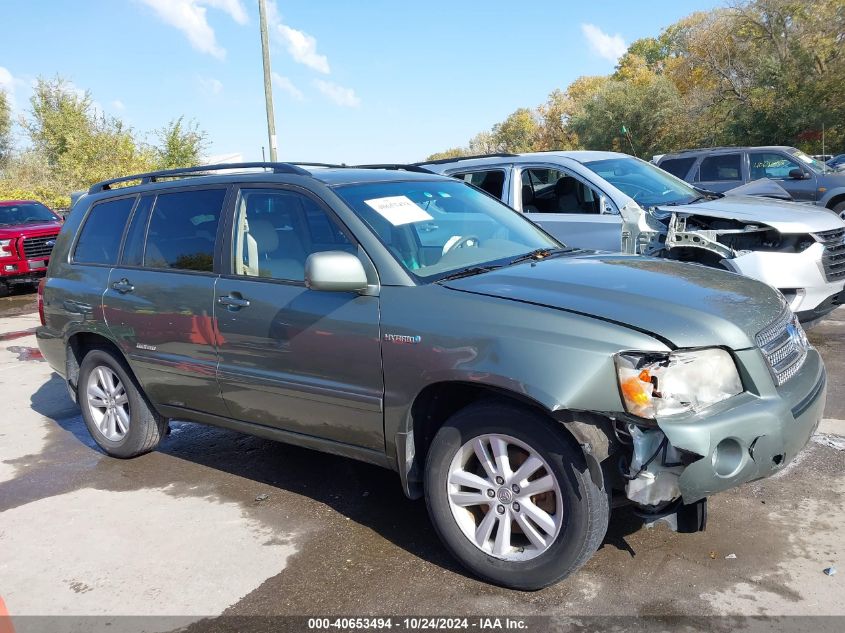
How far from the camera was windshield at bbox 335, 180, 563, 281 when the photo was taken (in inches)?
148

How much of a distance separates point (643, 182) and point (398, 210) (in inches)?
189

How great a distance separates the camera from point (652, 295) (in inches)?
→ 127

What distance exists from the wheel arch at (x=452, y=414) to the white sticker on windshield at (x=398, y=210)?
101 cm

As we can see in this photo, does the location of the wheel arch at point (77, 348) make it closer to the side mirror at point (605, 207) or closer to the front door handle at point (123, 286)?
the front door handle at point (123, 286)

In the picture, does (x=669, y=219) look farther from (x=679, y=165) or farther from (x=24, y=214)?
(x=24, y=214)

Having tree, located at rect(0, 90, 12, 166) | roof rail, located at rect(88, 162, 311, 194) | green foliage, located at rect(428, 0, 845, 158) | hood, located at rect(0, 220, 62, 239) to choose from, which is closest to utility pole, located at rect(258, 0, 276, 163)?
hood, located at rect(0, 220, 62, 239)

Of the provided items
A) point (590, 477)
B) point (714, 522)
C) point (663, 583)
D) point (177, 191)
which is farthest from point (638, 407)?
point (177, 191)

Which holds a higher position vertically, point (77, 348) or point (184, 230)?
point (184, 230)

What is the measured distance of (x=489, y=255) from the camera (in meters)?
4.00

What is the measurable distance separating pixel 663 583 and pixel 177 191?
357cm

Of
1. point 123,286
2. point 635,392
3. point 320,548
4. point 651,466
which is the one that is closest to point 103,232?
point 123,286

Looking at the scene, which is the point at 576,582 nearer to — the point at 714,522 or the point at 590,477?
the point at 590,477

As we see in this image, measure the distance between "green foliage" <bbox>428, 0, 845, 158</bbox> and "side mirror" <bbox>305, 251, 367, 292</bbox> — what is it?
97.3 feet

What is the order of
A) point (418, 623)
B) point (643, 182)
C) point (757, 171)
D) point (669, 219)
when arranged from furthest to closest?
point (757, 171) → point (643, 182) → point (669, 219) → point (418, 623)
